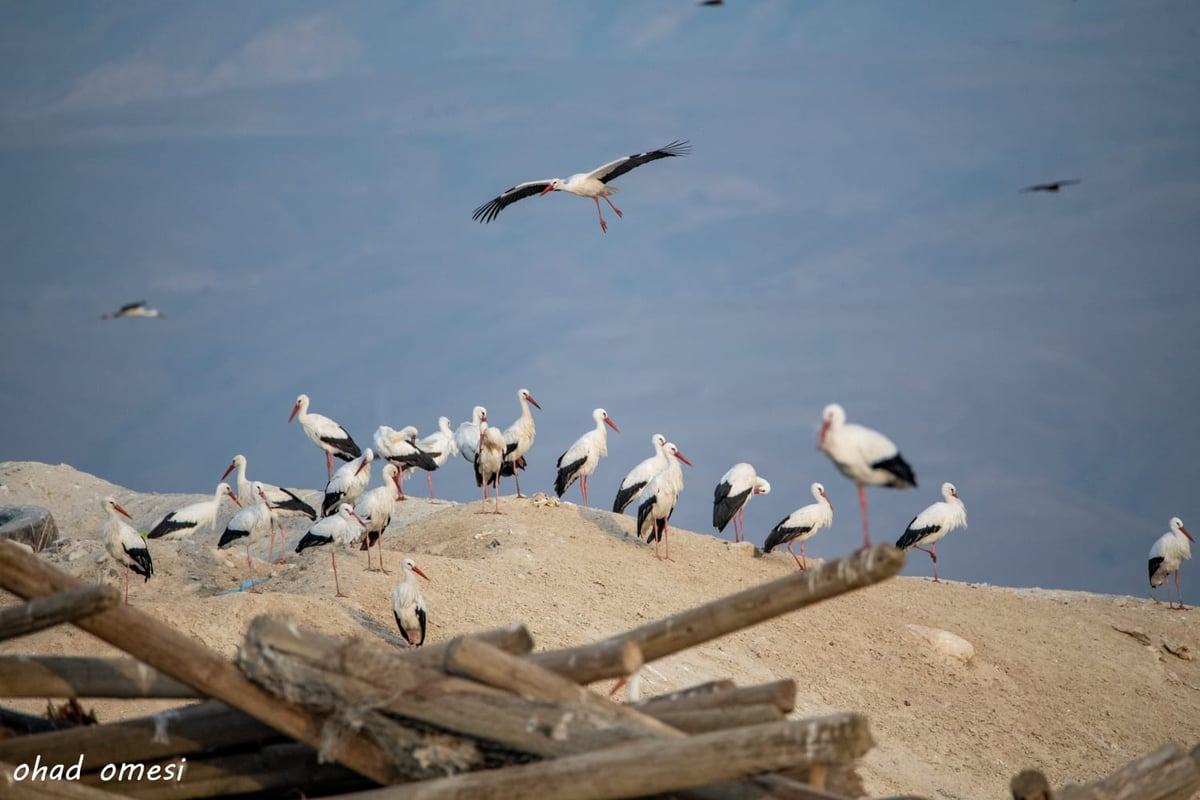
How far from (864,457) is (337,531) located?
9.97 meters

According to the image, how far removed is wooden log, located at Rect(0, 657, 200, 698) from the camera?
573 cm

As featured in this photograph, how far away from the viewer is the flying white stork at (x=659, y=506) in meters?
15.8

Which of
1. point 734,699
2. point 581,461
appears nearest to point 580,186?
point 581,461

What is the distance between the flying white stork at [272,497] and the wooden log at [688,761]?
39.7 ft

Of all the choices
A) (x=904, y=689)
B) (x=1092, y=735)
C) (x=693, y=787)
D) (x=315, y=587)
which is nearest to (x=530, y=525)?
(x=315, y=587)

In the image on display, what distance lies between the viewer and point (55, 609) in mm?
5098

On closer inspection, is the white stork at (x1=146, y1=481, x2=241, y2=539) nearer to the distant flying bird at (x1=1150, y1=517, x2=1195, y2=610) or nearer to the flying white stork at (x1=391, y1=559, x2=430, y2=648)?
the flying white stork at (x1=391, y1=559, x2=430, y2=648)

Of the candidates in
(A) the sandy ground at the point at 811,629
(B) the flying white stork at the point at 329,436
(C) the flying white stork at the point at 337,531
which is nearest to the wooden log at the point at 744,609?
(A) the sandy ground at the point at 811,629

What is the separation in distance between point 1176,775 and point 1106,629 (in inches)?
419

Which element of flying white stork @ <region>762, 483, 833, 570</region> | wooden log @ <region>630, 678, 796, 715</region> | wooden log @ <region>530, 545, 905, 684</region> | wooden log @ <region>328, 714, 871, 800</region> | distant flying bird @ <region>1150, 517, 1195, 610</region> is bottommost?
distant flying bird @ <region>1150, 517, 1195, 610</region>

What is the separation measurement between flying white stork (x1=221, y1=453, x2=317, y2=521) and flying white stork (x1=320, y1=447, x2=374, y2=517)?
481 mm

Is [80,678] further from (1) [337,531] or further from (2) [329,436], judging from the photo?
(2) [329,436]

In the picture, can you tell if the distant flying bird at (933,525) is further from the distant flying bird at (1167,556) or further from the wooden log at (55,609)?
the wooden log at (55,609)

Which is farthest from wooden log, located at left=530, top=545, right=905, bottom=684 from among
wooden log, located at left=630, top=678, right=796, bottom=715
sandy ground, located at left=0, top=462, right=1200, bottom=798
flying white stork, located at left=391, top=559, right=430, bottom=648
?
flying white stork, located at left=391, top=559, right=430, bottom=648
